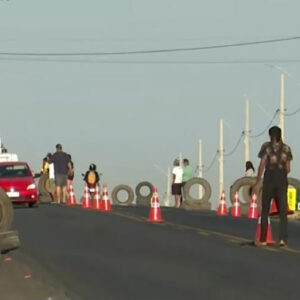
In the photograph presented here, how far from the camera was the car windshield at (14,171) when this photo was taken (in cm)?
3469

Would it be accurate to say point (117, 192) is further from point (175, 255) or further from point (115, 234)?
point (175, 255)

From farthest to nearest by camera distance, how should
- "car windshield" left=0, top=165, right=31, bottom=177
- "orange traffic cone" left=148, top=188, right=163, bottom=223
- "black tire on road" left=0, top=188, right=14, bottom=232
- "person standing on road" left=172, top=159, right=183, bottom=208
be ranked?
"person standing on road" left=172, top=159, right=183, bottom=208 → "car windshield" left=0, top=165, right=31, bottom=177 → "orange traffic cone" left=148, top=188, right=163, bottom=223 → "black tire on road" left=0, top=188, right=14, bottom=232

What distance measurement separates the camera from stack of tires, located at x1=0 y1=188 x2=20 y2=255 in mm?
14102

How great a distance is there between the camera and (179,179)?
3878cm

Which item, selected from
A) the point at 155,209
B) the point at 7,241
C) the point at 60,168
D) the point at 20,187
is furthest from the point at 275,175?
the point at 60,168

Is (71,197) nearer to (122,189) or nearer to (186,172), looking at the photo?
(186,172)

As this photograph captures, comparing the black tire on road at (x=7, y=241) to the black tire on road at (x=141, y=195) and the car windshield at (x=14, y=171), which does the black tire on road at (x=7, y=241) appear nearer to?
the car windshield at (x=14, y=171)

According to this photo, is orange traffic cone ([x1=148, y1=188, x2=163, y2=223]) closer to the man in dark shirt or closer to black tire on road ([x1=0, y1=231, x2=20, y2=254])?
the man in dark shirt

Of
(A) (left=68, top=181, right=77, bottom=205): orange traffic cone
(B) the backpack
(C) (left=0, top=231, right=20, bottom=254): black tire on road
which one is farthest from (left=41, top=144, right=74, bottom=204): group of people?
(C) (left=0, top=231, right=20, bottom=254): black tire on road

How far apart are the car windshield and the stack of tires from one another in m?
19.8

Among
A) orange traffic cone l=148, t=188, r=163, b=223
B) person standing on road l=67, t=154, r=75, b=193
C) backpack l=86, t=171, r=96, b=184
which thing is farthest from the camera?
backpack l=86, t=171, r=96, b=184

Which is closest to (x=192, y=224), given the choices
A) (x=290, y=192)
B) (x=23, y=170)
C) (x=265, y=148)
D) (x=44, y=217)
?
(x=44, y=217)

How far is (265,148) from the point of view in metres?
17.8

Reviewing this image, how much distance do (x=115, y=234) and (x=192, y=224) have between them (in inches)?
166
